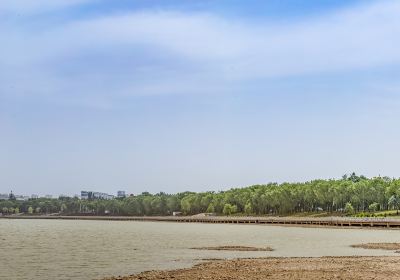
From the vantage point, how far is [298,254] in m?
63.5

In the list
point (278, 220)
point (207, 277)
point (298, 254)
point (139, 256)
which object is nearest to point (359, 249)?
point (298, 254)

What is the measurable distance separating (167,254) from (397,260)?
24331 millimetres

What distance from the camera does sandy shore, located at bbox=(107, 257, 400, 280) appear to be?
39.5 meters

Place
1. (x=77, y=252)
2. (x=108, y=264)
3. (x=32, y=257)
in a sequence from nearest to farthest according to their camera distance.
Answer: (x=108, y=264) → (x=32, y=257) → (x=77, y=252)

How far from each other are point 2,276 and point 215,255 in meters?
23.4

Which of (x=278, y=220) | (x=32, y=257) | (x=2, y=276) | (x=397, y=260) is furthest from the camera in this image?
(x=278, y=220)

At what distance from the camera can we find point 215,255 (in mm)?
61500

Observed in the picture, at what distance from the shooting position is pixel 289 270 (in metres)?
43.8

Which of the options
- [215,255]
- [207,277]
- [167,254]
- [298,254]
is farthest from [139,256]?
[207,277]

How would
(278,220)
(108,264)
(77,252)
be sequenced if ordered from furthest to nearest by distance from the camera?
1. (278,220)
2. (77,252)
3. (108,264)

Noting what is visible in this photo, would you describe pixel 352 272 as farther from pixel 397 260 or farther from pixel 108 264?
pixel 108 264

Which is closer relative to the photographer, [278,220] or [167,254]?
[167,254]

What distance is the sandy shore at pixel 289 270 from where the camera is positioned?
3947 centimetres

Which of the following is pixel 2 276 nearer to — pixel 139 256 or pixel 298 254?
pixel 139 256
